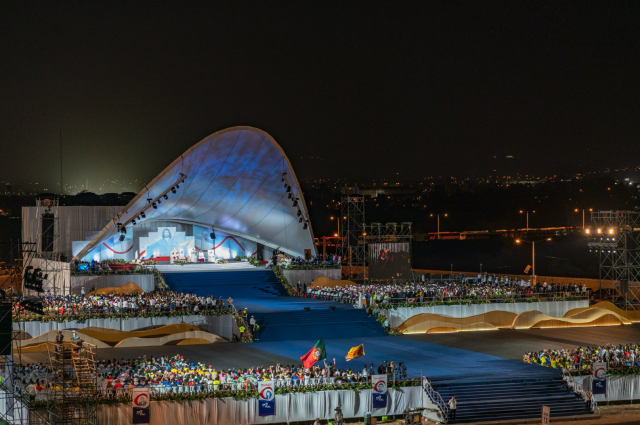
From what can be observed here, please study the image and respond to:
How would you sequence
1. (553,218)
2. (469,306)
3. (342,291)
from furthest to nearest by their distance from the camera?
(553,218), (342,291), (469,306)

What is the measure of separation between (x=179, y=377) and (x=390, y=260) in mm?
17088

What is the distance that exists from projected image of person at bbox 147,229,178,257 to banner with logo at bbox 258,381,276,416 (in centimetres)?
2542

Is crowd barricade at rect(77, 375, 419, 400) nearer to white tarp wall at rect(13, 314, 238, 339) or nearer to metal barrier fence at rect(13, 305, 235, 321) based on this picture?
white tarp wall at rect(13, 314, 238, 339)

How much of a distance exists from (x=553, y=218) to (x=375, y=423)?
224ft

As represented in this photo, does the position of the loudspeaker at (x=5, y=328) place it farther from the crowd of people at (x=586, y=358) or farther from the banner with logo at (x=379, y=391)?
the crowd of people at (x=586, y=358)

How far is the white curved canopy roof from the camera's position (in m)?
31.2

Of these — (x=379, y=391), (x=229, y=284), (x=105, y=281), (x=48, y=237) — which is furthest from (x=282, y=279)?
(x=379, y=391)

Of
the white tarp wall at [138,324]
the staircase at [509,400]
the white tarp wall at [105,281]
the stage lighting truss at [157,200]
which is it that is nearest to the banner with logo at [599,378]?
the staircase at [509,400]

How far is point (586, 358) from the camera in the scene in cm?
1877

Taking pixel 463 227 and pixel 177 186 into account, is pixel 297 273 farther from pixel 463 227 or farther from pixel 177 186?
pixel 463 227

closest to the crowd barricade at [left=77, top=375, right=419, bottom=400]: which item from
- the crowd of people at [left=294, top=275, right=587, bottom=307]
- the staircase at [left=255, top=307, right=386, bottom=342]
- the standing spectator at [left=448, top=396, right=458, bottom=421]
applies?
the standing spectator at [left=448, top=396, right=458, bottom=421]

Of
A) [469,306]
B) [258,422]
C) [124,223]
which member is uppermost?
[124,223]

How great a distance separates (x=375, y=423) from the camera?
15.3 m

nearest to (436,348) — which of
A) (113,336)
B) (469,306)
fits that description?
(469,306)
